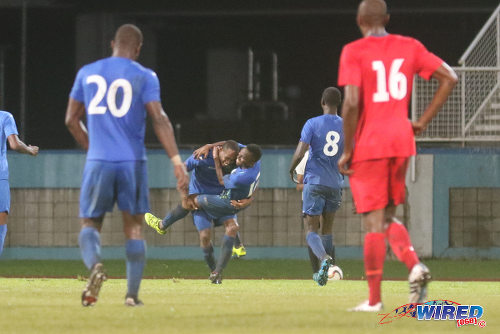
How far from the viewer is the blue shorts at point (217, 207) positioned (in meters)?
13.5

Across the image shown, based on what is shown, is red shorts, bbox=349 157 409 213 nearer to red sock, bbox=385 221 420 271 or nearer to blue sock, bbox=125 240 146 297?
red sock, bbox=385 221 420 271

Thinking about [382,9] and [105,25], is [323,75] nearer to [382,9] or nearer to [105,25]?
[105,25]

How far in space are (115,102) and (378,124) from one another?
2.01 m

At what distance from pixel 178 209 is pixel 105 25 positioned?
12090 millimetres

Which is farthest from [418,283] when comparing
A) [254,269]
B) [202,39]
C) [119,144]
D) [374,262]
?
[202,39]

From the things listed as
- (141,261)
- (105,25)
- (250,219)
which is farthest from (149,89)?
(105,25)

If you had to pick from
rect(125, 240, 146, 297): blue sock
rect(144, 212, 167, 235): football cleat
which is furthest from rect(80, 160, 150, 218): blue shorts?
rect(144, 212, 167, 235): football cleat

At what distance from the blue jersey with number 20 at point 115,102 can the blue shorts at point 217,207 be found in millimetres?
4669

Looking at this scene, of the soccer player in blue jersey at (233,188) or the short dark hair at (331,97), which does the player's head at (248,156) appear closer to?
the soccer player in blue jersey at (233,188)

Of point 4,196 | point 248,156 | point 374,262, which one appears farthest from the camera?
point 248,156

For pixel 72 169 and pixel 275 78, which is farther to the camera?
pixel 275 78

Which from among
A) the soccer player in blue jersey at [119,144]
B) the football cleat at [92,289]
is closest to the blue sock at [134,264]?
the soccer player in blue jersey at [119,144]

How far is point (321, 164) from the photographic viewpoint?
522 inches

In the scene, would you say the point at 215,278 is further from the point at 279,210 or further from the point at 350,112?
the point at 279,210
